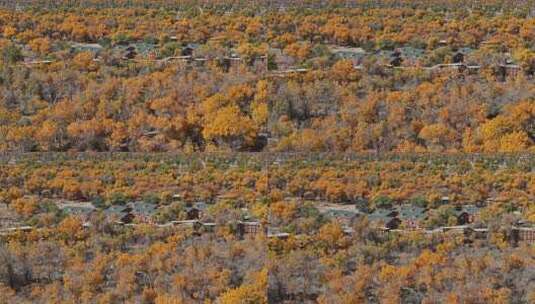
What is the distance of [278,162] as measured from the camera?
12.5 ft

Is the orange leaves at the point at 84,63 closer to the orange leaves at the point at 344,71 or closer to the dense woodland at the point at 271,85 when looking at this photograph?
the dense woodland at the point at 271,85

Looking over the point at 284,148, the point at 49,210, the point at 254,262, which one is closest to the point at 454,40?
the point at 284,148

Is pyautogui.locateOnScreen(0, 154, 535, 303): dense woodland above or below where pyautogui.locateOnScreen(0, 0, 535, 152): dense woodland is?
below

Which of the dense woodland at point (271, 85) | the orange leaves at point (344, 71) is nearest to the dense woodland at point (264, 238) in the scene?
the dense woodland at point (271, 85)

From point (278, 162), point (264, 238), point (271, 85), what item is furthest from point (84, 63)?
point (264, 238)

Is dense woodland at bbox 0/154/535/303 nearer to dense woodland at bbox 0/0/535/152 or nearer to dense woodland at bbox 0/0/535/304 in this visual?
dense woodland at bbox 0/0/535/304

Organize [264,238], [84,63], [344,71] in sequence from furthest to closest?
1. [84,63]
2. [344,71]
3. [264,238]

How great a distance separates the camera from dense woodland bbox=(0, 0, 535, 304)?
3.78m

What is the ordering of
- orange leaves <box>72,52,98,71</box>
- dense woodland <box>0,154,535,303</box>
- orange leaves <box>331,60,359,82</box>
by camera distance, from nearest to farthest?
dense woodland <box>0,154,535,303</box>, orange leaves <box>331,60,359,82</box>, orange leaves <box>72,52,98,71</box>

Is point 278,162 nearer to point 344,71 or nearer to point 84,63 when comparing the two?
point 344,71

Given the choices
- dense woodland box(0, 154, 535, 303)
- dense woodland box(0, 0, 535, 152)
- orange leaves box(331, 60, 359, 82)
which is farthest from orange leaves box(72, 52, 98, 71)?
orange leaves box(331, 60, 359, 82)

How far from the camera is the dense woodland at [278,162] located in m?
3.78

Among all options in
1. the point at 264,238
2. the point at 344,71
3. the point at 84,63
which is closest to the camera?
the point at 264,238

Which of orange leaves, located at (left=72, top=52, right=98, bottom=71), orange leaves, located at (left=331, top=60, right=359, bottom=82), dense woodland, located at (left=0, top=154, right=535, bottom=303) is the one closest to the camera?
dense woodland, located at (left=0, top=154, right=535, bottom=303)
